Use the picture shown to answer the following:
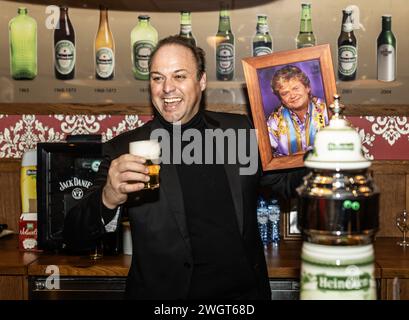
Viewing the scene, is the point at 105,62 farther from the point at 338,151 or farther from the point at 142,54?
the point at 338,151

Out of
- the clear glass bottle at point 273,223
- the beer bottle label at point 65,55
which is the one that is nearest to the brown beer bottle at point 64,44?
the beer bottle label at point 65,55

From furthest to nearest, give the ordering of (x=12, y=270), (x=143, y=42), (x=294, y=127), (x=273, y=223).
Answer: (x=143, y=42) → (x=273, y=223) → (x=12, y=270) → (x=294, y=127)

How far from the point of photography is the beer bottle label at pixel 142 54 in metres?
3.18

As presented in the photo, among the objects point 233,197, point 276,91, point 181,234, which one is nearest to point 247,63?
point 276,91

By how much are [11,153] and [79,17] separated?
84 cm

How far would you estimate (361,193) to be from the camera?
0.97 metres

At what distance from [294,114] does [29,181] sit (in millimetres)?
1554

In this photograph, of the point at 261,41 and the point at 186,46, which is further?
the point at 261,41

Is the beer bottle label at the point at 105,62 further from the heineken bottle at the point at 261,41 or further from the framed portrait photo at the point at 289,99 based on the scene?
the framed portrait photo at the point at 289,99

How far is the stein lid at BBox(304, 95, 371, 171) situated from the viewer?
966 mm

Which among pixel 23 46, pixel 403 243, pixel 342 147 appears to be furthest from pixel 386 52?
pixel 342 147

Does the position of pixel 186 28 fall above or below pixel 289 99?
above

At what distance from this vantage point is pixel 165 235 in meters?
2.18

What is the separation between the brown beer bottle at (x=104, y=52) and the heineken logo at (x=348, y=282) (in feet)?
8.09
